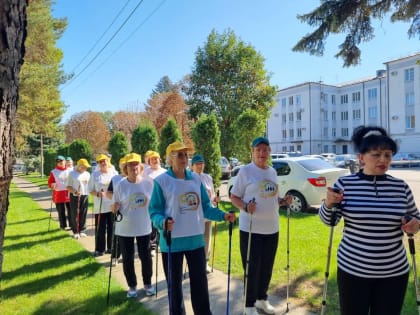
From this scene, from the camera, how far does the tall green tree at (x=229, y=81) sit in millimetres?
24156

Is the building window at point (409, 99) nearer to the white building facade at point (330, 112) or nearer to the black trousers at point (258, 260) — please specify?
the white building facade at point (330, 112)

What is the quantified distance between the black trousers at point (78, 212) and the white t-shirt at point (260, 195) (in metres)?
5.80

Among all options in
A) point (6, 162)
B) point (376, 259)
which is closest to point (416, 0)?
point (376, 259)

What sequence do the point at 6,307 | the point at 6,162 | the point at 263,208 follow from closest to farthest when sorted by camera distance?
1. the point at 6,162
2. the point at 263,208
3. the point at 6,307

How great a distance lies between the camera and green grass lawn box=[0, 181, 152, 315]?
4.63 metres

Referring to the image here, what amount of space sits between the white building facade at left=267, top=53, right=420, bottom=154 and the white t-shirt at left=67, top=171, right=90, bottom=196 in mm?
49099

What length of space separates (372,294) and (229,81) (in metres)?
22.9

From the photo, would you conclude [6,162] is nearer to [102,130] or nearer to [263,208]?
[263,208]

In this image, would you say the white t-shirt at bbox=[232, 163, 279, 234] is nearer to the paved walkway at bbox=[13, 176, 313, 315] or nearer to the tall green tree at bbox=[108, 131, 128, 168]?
the paved walkway at bbox=[13, 176, 313, 315]

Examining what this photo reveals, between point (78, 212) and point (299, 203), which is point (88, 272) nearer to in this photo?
point (78, 212)

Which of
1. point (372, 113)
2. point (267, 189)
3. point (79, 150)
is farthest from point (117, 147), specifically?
point (372, 113)

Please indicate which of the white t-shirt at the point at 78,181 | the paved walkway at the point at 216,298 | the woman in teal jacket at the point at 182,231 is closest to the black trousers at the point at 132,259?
the paved walkway at the point at 216,298

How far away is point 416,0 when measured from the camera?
225 inches

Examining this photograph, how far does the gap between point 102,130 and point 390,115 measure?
41.3m
